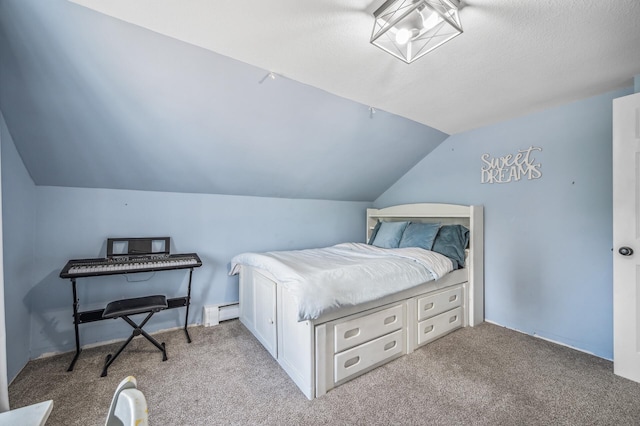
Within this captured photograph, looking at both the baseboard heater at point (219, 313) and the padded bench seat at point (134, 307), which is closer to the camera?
the padded bench seat at point (134, 307)

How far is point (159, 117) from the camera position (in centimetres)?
208

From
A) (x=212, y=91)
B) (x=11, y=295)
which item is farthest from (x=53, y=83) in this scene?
(x=11, y=295)

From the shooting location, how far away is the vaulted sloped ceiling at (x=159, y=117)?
1550 mm

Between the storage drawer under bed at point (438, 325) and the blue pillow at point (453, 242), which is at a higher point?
the blue pillow at point (453, 242)

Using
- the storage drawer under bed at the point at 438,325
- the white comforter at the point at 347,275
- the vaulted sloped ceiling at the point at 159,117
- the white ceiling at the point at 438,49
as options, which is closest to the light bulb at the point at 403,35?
the white ceiling at the point at 438,49

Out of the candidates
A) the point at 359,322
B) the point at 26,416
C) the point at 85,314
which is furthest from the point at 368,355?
the point at 85,314

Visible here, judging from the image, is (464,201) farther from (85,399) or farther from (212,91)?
(85,399)

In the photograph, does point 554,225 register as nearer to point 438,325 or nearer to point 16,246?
point 438,325

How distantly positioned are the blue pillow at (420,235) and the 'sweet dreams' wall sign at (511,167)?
80 centimetres

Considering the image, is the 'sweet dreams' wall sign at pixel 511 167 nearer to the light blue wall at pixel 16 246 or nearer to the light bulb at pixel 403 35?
the light bulb at pixel 403 35

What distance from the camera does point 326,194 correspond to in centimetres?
377

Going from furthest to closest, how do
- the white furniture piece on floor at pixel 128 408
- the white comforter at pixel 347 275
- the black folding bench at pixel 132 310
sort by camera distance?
1. the black folding bench at pixel 132 310
2. the white comforter at pixel 347 275
3. the white furniture piece on floor at pixel 128 408

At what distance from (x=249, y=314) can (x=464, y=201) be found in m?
2.81

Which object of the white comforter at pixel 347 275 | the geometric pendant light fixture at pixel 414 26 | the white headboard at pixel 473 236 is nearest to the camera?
the geometric pendant light fixture at pixel 414 26
